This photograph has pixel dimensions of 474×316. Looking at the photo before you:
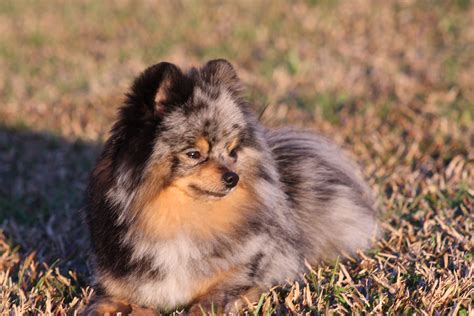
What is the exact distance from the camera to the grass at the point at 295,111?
4543mm

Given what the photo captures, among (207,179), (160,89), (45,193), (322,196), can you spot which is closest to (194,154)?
(207,179)

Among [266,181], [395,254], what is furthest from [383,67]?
[266,181]

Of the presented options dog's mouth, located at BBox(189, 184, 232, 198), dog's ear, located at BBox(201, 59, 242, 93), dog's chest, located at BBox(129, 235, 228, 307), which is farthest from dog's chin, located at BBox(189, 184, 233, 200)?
dog's ear, located at BBox(201, 59, 242, 93)

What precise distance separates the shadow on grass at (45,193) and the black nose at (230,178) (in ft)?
4.94

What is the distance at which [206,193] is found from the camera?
159 inches

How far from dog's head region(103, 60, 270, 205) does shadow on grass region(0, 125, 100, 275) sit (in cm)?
122

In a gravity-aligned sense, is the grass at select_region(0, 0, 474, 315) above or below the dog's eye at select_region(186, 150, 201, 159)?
below

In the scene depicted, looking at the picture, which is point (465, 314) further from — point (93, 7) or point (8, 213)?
point (93, 7)

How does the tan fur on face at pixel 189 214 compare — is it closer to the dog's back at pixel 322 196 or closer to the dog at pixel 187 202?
the dog at pixel 187 202

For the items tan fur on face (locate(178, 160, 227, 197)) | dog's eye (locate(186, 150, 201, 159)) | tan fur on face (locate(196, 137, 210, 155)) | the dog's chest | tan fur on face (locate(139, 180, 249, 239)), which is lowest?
the dog's chest

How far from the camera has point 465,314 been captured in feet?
12.8

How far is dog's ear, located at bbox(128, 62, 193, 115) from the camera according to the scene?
394 centimetres

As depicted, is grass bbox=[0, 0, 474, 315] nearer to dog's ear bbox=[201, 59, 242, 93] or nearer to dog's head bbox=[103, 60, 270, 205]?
dog's head bbox=[103, 60, 270, 205]

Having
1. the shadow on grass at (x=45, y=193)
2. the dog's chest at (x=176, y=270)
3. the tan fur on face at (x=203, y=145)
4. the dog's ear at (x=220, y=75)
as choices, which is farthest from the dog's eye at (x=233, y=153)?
the shadow on grass at (x=45, y=193)
